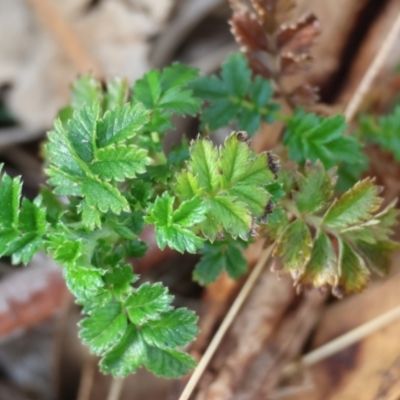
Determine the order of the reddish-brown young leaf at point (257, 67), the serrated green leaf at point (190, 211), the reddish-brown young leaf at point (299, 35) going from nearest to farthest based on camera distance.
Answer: the serrated green leaf at point (190, 211), the reddish-brown young leaf at point (299, 35), the reddish-brown young leaf at point (257, 67)

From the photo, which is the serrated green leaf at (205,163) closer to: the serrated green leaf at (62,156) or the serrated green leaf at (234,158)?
the serrated green leaf at (234,158)

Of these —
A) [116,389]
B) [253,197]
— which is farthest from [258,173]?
[116,389]

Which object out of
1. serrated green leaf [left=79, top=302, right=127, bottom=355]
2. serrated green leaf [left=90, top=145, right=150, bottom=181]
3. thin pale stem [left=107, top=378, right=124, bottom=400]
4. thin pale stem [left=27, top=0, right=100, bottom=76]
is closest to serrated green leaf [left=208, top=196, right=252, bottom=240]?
serrated green leaf [left=90, top=145, right=150, bottom=181]

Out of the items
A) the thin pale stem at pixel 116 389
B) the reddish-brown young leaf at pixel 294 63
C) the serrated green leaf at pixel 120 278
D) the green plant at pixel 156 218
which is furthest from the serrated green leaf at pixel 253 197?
the thin pale stem at pixel 116 389

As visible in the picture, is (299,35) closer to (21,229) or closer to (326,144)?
(326,144)

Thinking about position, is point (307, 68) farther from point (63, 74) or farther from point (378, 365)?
point (63, 74)

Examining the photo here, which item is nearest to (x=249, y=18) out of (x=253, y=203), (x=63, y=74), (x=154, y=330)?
(x=253, y=203)
